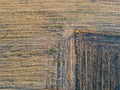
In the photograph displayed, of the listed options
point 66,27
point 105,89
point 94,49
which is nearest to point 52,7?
point 66,27

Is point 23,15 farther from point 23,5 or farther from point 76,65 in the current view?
point 76,65

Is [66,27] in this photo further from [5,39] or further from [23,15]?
[5,39]

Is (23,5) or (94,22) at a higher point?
(23,5)

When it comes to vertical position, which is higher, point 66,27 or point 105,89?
point 66,27

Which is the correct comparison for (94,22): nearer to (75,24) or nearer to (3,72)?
(75,24)

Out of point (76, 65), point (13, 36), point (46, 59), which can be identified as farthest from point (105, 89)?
point (13, 36)

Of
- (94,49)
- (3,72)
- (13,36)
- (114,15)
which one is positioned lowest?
(3,72)

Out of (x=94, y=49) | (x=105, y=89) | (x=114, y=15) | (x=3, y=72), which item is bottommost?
(x=105, y=89)

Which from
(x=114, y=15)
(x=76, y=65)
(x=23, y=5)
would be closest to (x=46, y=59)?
(x=76, y=65)
